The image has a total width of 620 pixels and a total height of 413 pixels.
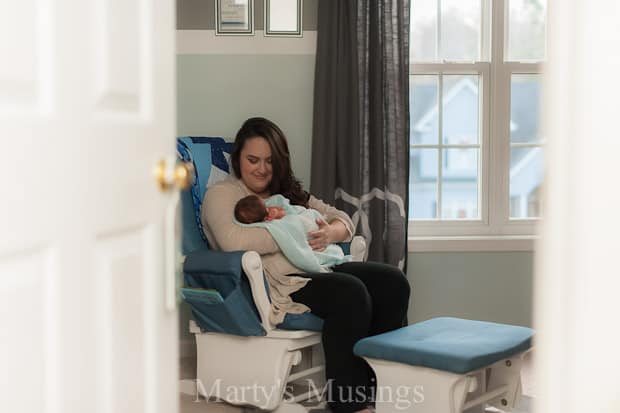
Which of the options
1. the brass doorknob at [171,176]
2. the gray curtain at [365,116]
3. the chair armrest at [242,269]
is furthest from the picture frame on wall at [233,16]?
the brass doorknob at [171,176]

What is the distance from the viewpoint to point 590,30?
1.05 metres

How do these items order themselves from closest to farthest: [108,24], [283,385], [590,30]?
[590,30], [108,24], [283,385]

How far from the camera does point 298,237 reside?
11.1 ft

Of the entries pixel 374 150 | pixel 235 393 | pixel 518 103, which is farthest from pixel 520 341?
pixel 518 103

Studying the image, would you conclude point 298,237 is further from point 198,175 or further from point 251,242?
point 198,175

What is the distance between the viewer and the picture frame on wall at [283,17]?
4074 mm

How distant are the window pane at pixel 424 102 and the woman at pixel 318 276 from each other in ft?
2.87

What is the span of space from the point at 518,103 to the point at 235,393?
2.18m

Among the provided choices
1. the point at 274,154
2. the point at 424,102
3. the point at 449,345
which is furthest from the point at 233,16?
the point at 449,345

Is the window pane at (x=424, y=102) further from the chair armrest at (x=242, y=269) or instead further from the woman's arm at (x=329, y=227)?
the chair armrest at (x=242, y=269)

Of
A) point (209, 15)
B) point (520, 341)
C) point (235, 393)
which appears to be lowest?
point (235, 393)

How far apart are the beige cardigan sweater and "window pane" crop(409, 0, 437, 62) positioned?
4.52 ft

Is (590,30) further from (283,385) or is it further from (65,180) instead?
(283,385)

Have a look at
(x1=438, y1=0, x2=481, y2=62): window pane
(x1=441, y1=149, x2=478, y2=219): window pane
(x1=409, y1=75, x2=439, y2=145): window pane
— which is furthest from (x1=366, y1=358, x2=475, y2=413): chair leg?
(x1=438, y1=0, x2=481, y2=62): window pane
